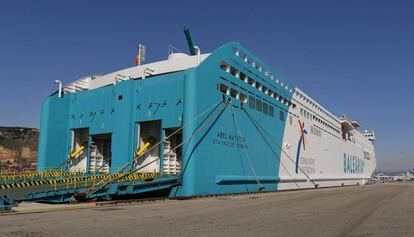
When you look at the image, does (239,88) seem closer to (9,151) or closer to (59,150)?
(59,150)

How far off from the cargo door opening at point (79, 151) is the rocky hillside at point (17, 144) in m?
43.5

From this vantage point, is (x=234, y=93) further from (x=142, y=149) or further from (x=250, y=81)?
(x=142, y=149)

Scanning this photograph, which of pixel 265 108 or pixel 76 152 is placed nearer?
pixel 76 152

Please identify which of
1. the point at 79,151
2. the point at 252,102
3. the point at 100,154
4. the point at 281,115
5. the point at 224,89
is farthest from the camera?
the point at 281,115

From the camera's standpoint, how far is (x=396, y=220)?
1145 cm

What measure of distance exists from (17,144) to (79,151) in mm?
51804

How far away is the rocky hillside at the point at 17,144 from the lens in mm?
70062

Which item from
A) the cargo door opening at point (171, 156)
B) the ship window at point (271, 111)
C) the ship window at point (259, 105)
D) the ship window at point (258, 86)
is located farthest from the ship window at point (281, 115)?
the cargo door opening at point (171, 156)

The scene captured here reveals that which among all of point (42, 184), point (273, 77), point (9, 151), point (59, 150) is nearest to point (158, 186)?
point (42, 184)

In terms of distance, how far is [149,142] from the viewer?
2644 centimetres

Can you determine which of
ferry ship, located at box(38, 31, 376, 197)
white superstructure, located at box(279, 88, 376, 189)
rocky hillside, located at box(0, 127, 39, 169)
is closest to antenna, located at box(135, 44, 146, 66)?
ferry ship, located at box(38, 31, 376, 197)

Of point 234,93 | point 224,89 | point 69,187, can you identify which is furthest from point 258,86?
point 69,187

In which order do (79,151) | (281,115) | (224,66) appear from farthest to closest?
1. (281,115)
2. (79,151)
3. (224,66)

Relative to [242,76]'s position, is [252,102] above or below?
below
